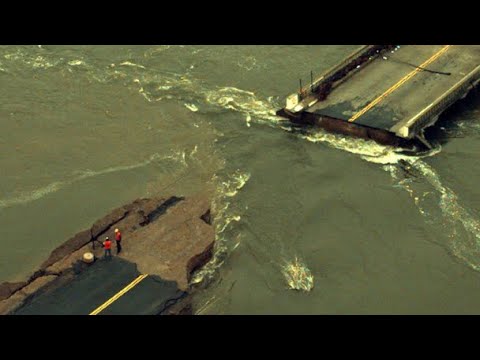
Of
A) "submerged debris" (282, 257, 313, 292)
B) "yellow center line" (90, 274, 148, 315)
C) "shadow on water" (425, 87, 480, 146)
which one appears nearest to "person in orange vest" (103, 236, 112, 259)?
"yellow center line" (90, 274, 148, 315)

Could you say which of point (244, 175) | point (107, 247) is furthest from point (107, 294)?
point (244, 175)

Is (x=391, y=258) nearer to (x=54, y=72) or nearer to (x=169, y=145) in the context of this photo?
(x=169, y=145)

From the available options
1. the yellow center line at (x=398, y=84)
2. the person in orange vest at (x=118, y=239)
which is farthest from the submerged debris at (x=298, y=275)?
the yellow center line at (x=398, y=84)

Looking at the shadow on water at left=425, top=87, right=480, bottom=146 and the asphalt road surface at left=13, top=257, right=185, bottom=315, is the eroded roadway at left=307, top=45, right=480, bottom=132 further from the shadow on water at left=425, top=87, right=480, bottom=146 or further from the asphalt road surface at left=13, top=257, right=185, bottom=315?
the asphalt road surface at left=13, top=257, right=185, bottom=315

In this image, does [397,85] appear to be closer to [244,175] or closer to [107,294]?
[244,175]

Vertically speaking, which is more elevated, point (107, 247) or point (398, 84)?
point (398, 84)

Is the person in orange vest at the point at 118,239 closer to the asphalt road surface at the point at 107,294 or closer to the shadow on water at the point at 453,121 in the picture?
the asphalt road surface at the point at 107,294

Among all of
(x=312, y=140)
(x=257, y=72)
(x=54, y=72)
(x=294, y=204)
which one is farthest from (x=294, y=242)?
(x=54, y=72)
